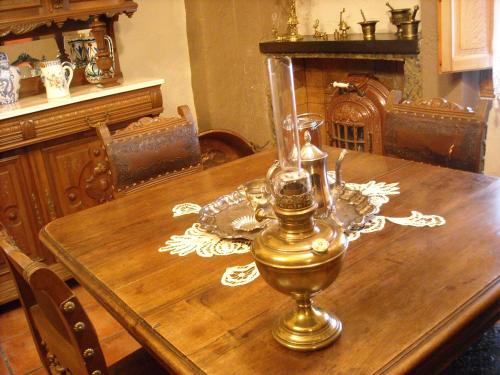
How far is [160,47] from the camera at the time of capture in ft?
12.4

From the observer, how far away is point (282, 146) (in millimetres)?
1005

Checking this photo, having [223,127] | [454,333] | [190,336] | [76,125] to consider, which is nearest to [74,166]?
[76,125]

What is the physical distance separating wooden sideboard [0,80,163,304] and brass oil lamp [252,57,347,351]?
2014 mm

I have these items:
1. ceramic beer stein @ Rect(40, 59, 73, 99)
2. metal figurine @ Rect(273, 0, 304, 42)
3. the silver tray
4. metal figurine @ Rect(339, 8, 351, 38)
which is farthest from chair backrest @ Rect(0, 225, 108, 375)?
metal figurine @ Rect(273, 0, 304, 42)

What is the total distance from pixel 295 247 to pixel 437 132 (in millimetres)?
1143

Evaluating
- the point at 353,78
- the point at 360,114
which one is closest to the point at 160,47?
the point at 353,78

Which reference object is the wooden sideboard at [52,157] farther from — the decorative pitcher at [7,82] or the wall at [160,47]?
the wall at [160,47]

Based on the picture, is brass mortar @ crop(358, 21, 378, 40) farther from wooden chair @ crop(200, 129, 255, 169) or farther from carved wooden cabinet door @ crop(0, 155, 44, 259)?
carved wooden cabinet door @ crop(0, 155, 44, 259)

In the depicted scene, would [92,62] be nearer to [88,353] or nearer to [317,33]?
[317,33]

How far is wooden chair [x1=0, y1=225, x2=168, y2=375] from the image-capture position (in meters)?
1.04

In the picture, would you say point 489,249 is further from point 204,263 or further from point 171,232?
point 171,232

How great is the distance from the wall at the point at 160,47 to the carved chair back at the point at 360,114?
1.15 meters

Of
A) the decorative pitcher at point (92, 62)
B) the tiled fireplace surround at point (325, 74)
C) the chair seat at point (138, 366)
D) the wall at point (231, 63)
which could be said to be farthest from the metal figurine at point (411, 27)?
the chair seat at point (138, 366)

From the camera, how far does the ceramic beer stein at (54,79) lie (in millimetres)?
2920
